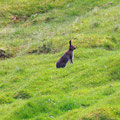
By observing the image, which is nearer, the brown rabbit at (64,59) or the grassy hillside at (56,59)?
the grassy hillside at (56,59)

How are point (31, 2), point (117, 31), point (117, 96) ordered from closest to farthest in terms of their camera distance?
point (117, 96), point (117, 31), point (31, 2)

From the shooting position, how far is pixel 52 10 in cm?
4928

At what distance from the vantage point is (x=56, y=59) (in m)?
27.9

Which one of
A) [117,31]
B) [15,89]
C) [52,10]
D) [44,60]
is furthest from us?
[52,10]

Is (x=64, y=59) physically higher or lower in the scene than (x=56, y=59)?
higher

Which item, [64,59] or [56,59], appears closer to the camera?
[64,59]

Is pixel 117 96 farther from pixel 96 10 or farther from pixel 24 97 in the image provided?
pixel 96 10

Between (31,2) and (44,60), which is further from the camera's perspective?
(31,2)

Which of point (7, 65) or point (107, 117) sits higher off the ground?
point (107, 117)

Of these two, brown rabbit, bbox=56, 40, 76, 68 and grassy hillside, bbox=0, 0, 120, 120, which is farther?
brown rabbit, bbox=56, 40, 76, 68

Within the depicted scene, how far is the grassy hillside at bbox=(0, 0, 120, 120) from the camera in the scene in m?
14.8

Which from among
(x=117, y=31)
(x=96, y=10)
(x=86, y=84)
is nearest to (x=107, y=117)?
(x=86, y=84)

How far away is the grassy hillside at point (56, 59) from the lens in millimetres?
14820

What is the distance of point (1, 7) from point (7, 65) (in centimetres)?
2287
